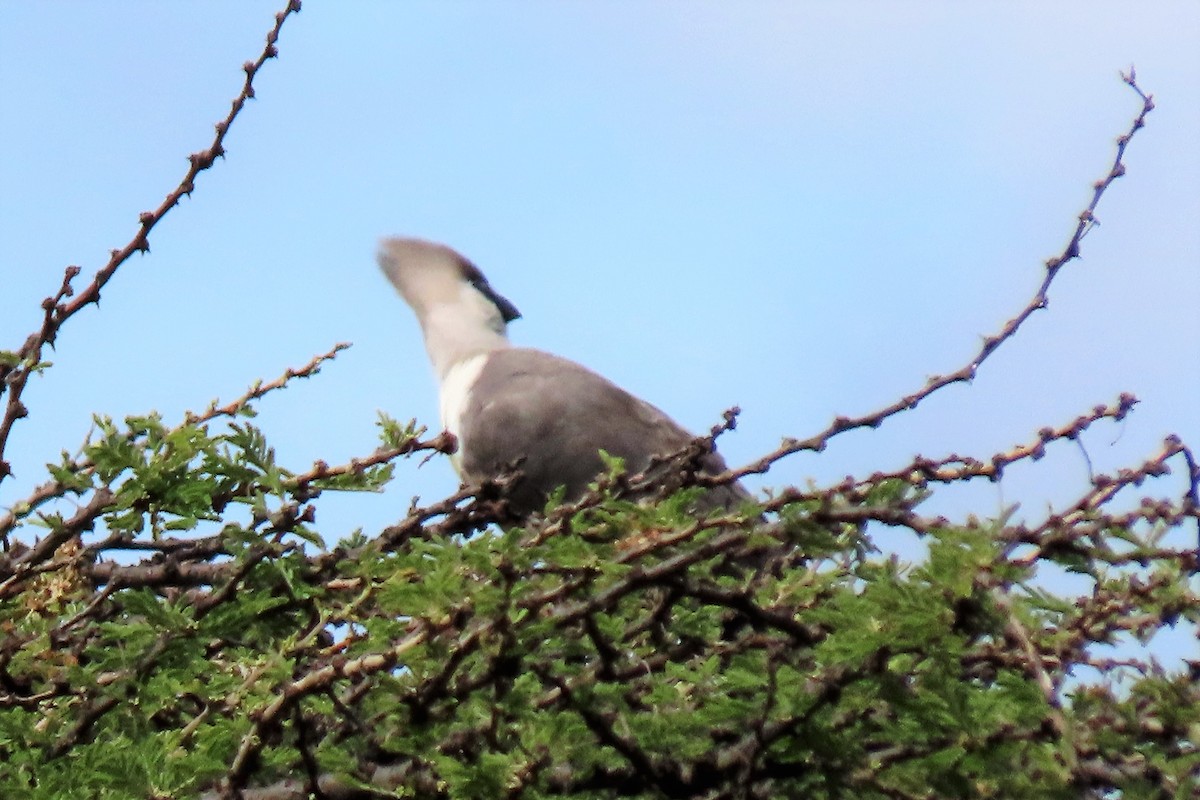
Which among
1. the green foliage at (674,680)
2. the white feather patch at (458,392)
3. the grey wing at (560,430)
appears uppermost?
the white feather patch at (458,392)

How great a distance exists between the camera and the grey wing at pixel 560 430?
4762mm

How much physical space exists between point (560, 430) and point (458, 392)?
73 cm

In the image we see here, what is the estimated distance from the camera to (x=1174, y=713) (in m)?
1.52

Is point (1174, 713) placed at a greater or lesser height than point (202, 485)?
lesser

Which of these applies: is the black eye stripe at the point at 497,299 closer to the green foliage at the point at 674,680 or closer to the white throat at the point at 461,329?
the white throat at the point at 461,329

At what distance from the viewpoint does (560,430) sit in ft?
15.9

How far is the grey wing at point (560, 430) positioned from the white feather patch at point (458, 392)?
0.18 ft

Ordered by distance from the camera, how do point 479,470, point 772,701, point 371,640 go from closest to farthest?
point 772,701 < point 371,640 < point 479,470

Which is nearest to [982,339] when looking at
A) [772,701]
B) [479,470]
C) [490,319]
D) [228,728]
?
→ [772,701]

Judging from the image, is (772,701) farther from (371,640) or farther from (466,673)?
(371,640)

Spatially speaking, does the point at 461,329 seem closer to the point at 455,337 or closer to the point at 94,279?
the point at 455,337

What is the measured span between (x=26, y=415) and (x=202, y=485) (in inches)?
10.5

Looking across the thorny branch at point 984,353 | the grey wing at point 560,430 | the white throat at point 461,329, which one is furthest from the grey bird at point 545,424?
the thorny branch at point 984,353

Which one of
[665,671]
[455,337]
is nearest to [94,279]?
[665,671]
